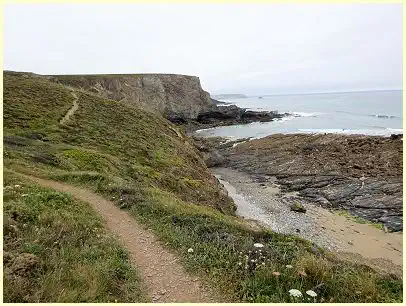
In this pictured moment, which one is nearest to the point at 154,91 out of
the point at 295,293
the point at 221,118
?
the point at 221,118

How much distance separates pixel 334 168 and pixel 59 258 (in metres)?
37.1

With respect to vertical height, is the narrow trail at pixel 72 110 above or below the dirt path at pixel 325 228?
above

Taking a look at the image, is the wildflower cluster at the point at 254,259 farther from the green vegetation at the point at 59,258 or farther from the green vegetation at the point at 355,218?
the green vegetation at the point at 355,218

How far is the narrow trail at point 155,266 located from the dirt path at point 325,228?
10360 mm

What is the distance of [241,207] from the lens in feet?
94.3

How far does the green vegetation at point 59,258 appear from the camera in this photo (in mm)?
6363

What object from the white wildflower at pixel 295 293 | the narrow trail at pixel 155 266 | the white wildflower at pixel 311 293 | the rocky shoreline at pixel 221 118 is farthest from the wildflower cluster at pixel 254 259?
the rocky shoreline at pixel 221 118

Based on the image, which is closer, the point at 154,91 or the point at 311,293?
the point at 311,293

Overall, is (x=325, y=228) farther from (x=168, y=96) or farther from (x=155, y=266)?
(x=168, y=96)

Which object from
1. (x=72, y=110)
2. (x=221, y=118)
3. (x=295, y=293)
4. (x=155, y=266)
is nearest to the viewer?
(x=295, y=293)

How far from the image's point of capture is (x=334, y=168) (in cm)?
3941

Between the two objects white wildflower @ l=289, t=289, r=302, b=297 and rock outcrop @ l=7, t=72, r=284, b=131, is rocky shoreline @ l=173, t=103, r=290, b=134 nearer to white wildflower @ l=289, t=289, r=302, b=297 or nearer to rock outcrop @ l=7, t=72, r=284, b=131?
rock outcrop @ l=7, t=72, r=284, b=131

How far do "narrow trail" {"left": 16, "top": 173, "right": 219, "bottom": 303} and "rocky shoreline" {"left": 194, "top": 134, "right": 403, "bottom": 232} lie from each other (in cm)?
2108

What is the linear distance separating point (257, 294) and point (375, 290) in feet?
9.50
